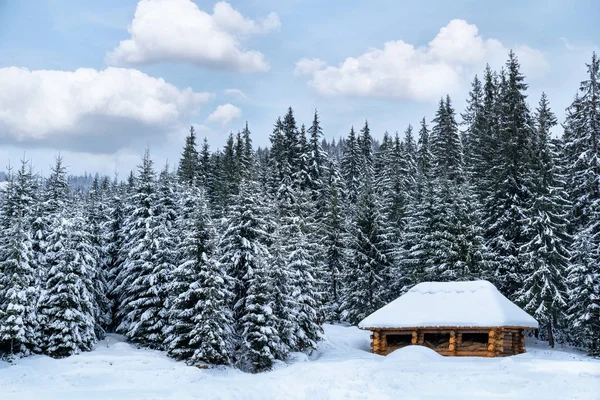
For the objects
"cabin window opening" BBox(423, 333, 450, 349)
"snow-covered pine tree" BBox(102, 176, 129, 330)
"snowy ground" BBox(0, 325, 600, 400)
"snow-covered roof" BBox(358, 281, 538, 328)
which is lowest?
"snowy ground" BBox(0, 325, 600, 400)

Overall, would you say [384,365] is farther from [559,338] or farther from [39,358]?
[559,338]

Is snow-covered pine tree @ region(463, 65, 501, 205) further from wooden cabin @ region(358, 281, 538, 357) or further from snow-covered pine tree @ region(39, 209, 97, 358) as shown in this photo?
snow-covered pine tree @ region(39, 209, 97, 358)

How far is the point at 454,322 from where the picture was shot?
31.7 meters

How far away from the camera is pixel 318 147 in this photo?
71.4 metres

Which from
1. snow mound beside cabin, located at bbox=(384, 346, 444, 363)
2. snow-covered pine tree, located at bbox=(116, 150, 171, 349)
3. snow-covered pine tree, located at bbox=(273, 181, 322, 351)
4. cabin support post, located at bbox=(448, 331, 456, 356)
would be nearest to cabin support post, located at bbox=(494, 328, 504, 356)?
cabin support post, located at bbox=(448, 331, 456, 356)

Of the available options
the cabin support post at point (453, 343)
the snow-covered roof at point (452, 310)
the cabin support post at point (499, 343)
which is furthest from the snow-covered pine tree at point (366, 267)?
the cabin support post at point (499, 343)

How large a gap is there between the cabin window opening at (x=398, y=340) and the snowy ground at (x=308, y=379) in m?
3.36

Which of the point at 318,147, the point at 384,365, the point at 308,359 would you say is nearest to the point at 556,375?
the point at 384,365

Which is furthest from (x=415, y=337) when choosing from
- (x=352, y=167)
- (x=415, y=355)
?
(x=352, y=167)

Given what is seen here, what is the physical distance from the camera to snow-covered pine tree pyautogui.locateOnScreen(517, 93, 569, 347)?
38.2 m

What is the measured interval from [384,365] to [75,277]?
18641 millimetres

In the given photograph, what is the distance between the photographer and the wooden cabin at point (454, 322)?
3155 centimetres

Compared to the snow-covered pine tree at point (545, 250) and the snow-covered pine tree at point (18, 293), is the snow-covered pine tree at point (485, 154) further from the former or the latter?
the snow-covered pine tree at point (18, 293)

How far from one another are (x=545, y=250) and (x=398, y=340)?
1227 cm
